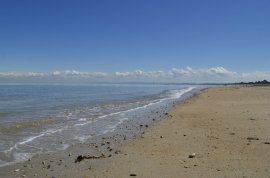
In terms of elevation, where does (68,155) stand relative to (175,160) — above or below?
below

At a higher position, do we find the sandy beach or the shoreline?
the sandy beach

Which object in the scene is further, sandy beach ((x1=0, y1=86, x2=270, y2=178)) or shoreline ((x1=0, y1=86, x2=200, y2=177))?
shoreline ((x1=0, y1=86, x2=200, y2=177))

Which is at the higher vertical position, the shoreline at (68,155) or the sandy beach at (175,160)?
the sandy beach at (175,160)

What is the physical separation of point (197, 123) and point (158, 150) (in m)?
7.39

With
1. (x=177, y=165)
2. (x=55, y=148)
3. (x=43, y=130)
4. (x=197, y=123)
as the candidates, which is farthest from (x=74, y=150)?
(x=197, y=123)

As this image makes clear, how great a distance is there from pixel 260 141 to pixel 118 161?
518 cm

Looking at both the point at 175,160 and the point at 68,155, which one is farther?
the point at 68,155

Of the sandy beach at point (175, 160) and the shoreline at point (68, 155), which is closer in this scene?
the sandy beach at point (175, 160)

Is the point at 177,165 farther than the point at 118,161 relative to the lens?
No

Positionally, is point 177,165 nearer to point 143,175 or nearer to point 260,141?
point 143,175

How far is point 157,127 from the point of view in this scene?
1736 cm

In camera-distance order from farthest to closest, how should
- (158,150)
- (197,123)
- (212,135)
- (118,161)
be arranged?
(197,123) < (212,135) < (158,150) < (118,161)

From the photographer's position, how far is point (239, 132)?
583 inches

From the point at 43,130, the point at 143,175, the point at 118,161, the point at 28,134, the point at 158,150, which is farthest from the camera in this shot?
the point at 43,130
